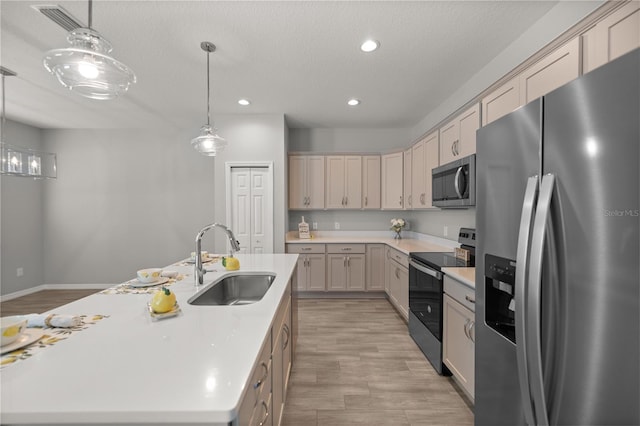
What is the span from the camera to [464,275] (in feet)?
6.63

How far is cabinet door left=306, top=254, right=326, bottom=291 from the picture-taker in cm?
436

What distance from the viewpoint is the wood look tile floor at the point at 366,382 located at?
1925 mm

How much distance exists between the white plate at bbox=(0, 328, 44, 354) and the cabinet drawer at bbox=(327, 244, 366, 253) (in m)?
3.53

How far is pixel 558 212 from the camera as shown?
88 centimetres

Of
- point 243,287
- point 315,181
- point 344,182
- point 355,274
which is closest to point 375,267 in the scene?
point 355,274

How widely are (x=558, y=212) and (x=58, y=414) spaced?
58.1 inches

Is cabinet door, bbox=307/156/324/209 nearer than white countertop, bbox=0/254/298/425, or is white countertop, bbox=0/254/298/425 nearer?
white countertop, bbox=0/254/298/425

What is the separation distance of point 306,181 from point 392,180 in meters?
1.43

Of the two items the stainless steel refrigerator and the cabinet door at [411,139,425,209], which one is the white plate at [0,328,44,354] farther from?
the cabinet door at [411,139,425,209]

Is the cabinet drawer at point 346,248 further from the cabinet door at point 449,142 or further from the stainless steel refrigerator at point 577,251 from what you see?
the stainless steel refrigerator at point 577,251

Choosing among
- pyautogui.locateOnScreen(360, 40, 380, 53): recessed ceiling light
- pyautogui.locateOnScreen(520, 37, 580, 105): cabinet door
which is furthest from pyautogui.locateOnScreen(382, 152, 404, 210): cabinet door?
pyautogui.locateOnScreen(520, 37, 580, 105): cabinet door

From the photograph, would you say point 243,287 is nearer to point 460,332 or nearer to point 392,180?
point 460,332

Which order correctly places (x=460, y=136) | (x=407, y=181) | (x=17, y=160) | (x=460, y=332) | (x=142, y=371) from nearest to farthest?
(x=142, y=371) < (x=460, y=332) < (x=460, y=136) < (x=17, y=160) < (x=407, y=181)

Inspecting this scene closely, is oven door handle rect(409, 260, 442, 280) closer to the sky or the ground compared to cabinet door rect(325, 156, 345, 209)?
closer to the ground
